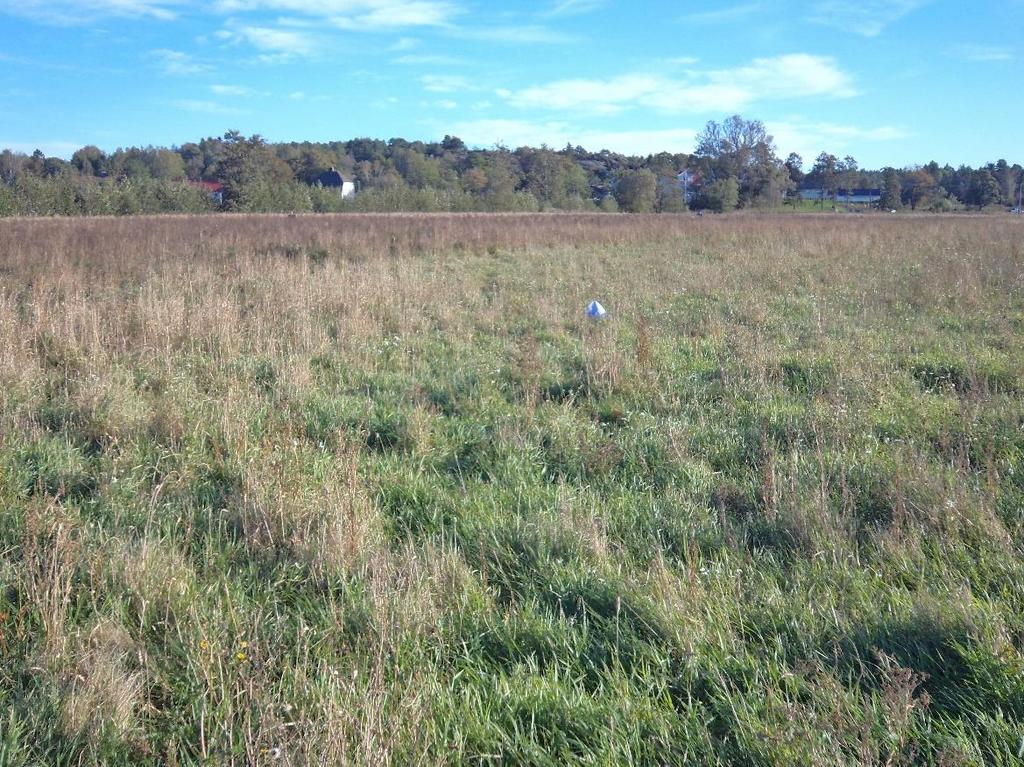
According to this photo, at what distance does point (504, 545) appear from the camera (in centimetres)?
364

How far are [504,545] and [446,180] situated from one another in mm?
64787

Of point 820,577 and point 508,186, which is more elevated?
point 508,186

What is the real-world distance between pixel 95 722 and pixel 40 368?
501 cm

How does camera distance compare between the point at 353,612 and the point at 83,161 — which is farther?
the point at 83,161

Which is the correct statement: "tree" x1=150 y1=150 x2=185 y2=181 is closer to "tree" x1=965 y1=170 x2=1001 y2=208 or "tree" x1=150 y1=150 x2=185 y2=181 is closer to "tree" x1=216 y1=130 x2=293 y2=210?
"tree" x1=216 y1=130 x2=293 y2=210

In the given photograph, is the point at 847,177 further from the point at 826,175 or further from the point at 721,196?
the point at 721,196

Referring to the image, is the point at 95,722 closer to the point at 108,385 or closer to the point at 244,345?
the point at 108,385

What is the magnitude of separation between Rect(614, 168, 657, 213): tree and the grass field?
46.5 metres

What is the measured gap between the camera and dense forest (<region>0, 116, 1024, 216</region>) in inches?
1528

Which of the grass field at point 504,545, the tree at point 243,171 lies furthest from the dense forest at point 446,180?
the grass field at point 504,545

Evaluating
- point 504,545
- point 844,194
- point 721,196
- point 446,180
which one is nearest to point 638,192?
point 721,196

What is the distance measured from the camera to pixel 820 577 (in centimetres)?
322

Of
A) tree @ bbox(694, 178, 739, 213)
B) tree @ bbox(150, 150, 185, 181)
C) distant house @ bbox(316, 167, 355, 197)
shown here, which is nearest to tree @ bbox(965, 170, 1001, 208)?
tree @ bbox(694, 178, 739, 213)

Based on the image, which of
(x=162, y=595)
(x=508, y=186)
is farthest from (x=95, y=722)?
(x=508, y=186)
